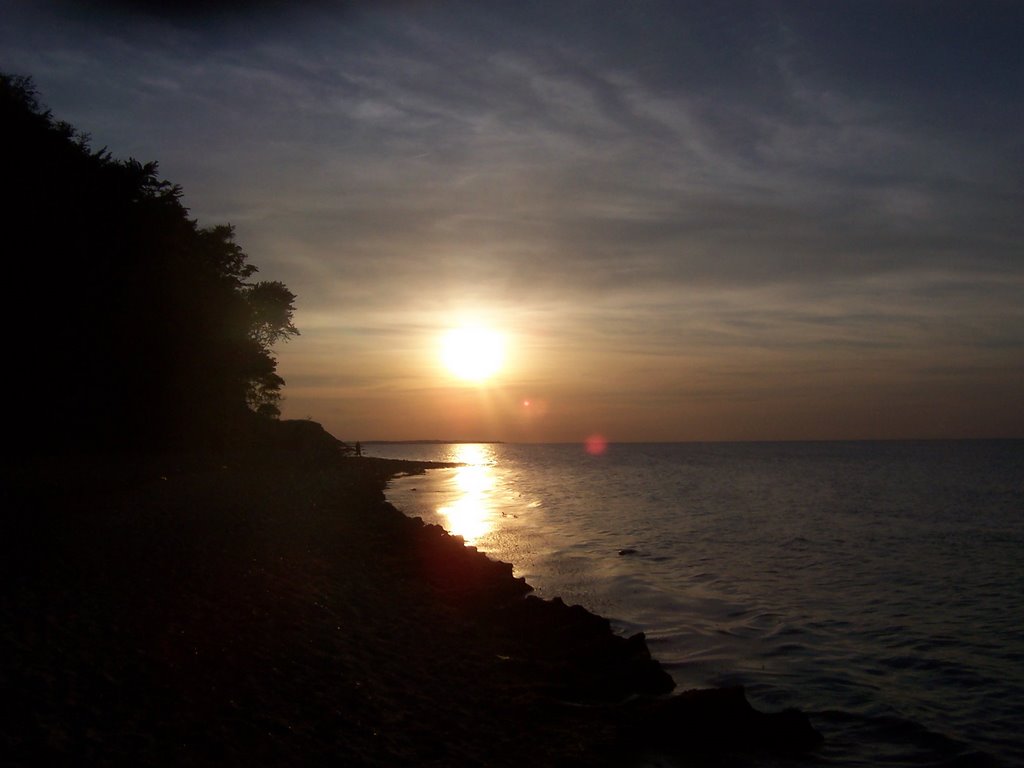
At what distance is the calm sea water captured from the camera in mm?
12297

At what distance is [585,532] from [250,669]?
28849 mm

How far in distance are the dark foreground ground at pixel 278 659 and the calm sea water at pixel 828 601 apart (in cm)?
276

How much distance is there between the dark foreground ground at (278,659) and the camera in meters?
7.66

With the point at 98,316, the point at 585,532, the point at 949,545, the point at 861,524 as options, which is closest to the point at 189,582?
the point at 98,316

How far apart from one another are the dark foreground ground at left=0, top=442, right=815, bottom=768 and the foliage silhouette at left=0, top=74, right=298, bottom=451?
12.0 m

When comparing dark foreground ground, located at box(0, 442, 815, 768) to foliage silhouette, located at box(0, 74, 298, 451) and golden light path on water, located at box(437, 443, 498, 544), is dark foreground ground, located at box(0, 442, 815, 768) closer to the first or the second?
foliage silhouette, located at box(0, 74, 298, 451)

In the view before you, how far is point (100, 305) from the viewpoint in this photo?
104ft

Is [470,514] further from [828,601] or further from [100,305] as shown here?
[828,601]

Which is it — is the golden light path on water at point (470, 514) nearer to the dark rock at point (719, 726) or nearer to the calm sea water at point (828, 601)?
the calm sea water at point (828, 601)

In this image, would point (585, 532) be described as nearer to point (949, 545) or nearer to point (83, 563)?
point (949, 545)

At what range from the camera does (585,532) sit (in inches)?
1478

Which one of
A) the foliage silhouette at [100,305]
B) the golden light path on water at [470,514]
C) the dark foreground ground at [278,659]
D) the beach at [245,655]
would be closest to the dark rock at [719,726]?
the dark foreground ground at [278,659]

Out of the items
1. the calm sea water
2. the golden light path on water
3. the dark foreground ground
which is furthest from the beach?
the golden light path on water

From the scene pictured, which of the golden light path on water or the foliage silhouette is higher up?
the foliage silhouette
